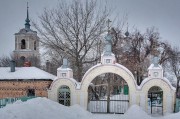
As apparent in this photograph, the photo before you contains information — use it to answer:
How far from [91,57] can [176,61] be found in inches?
787

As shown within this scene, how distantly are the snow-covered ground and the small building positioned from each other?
4.04 m

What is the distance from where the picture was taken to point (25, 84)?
2662 cm

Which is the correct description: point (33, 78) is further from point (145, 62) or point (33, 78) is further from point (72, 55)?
point (145, 62)

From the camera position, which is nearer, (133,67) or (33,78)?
(33,78)

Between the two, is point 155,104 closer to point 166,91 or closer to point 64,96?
→ point 166,91

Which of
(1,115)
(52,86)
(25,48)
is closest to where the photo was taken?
(1,115)

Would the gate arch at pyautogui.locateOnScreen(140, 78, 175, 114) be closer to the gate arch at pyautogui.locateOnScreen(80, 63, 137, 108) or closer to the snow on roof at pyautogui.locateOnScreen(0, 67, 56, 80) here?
the gate arch at pyautogui.locateOnScreen(80, 63, 137, 108)

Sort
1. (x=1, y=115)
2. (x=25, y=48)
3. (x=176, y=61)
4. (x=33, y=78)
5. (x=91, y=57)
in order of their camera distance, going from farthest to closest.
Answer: (x=25, y=48) → (x=176, y=61) → (x=91, y=57) → (x=33, y=78) → (x=1, y=115)

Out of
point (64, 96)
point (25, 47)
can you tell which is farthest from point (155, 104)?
point (25, 47)

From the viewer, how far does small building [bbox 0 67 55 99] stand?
26391 mm

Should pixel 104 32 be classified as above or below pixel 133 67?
above

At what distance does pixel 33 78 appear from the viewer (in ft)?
86.7

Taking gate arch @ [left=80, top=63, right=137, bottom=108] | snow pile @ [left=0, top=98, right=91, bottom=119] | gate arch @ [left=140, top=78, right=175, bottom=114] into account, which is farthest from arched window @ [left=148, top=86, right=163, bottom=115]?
snow pile @ [left=0, top=98, right=91, bottom=119]

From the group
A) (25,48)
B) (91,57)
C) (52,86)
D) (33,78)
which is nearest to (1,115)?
(52,86)
